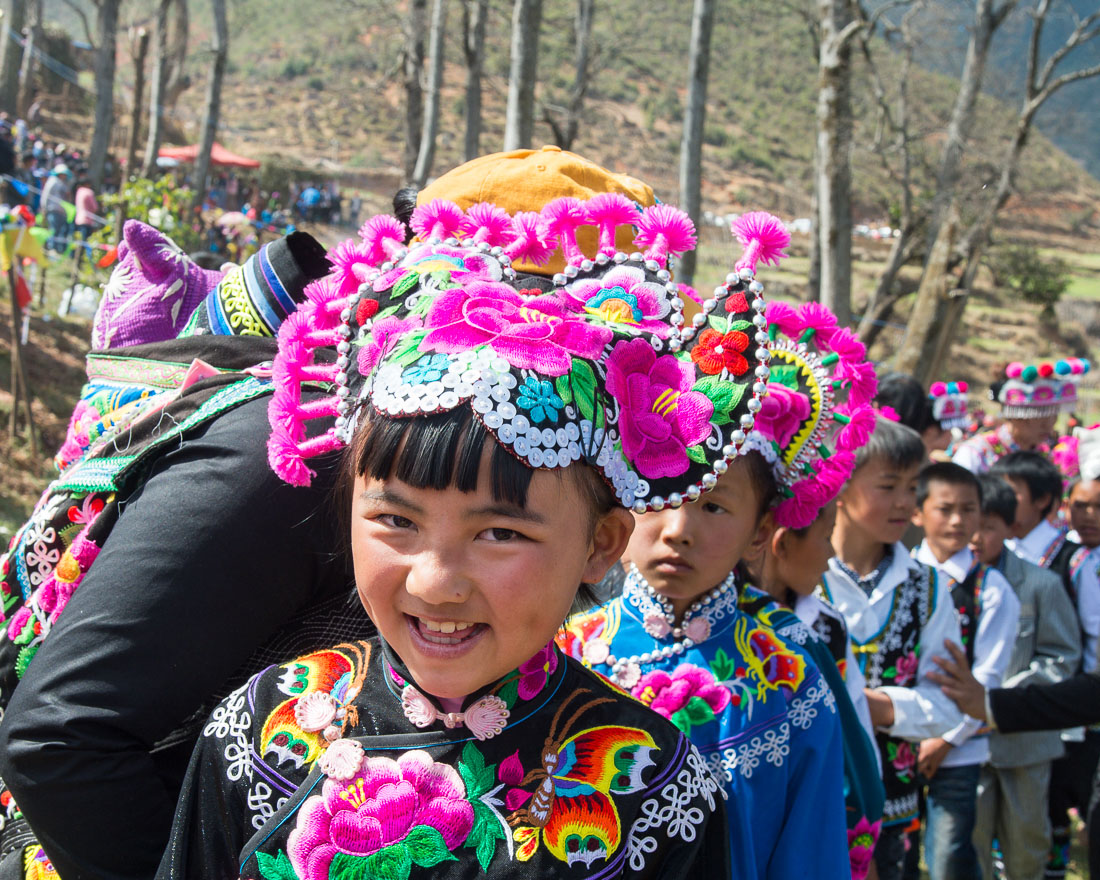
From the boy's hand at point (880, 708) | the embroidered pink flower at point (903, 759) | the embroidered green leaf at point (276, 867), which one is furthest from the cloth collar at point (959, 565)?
the embroidered green leaf at point (276, 867)

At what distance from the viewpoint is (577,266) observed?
5.38ft

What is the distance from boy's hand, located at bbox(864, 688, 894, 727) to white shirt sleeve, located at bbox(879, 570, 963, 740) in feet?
0.08

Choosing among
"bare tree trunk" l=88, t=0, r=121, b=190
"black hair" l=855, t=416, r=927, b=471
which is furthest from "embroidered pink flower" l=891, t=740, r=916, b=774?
"bare tree trunk" l=88, t=0, r=121, b=190

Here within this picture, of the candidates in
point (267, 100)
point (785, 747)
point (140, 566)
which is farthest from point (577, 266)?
point (267, 100)

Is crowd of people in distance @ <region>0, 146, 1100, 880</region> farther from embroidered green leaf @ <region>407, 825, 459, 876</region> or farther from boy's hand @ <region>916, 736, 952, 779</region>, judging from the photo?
boy's hand @ <region>916, 736, 952, 779</region>

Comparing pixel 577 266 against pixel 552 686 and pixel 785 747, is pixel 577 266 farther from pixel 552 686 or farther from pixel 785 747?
pixel 785 747

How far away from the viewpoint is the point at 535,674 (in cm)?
147

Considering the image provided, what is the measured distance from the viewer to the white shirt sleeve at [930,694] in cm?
323

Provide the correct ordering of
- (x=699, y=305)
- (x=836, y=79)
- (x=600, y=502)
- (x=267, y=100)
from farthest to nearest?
(x=267, y=100)
(x=836, y=79)
(x=699, y=305)
(x=600, y=502)

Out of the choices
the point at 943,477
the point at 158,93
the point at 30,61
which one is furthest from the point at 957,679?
the point at 30,61

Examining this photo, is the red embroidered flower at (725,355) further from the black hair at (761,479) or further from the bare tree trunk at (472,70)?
the bare tree trunk at (472,70)

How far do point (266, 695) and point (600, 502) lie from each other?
0.60m

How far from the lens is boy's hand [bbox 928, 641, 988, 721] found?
3.35 m

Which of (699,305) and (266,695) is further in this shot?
(699,305)
